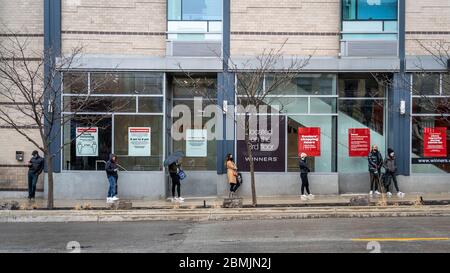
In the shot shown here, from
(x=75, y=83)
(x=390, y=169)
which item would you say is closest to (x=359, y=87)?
(x=390, y=169)

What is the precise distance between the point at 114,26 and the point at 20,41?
3.24 m

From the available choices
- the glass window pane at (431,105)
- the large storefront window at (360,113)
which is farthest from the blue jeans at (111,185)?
the glass window pane at (431,105)

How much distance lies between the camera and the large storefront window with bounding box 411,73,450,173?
1925 centimetres

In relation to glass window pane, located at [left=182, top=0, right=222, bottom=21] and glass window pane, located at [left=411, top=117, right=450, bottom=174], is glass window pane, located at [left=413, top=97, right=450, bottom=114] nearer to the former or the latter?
glass window pane, located at [left=411, top=117, right=450, bottom=174]

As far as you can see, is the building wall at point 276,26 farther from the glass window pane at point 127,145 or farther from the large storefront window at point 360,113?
the glass window pane at point 127,145

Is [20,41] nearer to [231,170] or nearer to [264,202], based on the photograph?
[231,170]

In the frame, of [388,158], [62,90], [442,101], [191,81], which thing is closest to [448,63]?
[442,101]

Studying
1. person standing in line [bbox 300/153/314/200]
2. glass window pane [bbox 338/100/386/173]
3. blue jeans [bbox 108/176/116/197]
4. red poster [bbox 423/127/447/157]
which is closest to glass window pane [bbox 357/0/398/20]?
glass window pane [bbox 338/100/386/173]

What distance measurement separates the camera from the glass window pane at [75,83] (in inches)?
747

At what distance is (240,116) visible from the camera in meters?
19.2

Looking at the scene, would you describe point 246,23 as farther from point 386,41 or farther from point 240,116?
point 386,41

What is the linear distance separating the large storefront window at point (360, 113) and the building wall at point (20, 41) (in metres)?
10.7

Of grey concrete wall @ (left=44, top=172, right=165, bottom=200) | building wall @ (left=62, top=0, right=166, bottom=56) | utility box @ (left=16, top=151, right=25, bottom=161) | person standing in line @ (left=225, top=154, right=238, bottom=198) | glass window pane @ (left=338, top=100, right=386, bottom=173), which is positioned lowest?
grey concrete wall @ (left=44, top=172, right=165, bottom=200)

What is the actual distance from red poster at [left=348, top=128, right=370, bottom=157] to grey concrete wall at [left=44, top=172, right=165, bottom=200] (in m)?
6.72
